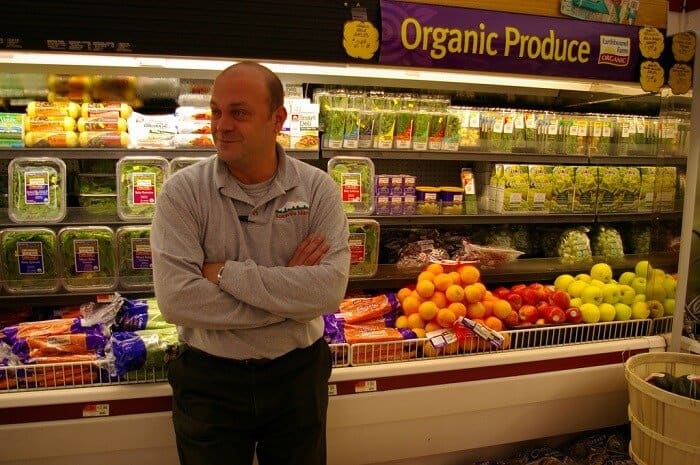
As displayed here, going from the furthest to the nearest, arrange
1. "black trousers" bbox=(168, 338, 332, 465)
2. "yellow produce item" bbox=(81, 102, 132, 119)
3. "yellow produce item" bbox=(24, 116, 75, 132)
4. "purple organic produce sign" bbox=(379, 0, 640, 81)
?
"yellow produce item" bbox=(81, 102, 132, 119) < "yellow produce item" bbox=(24, 116, 75, 132) < "purple organic produce sign" bbox=(379, 0, 640, 81) < "black trousers" bbox=(168, 338, 332, 465)

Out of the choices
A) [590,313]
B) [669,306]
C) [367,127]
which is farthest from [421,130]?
[669,306]

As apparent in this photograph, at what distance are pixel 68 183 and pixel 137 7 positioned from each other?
1.28 m

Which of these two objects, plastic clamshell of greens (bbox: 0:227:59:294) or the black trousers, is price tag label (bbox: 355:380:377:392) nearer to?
the black trousers

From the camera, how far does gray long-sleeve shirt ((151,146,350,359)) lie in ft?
5.95

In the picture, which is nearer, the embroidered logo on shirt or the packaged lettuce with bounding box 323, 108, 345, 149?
the embroidered logo on shirt

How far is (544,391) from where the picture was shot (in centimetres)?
293

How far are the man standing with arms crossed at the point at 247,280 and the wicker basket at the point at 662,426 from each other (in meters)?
1.52

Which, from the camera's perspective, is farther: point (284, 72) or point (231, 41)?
point (284, 72)

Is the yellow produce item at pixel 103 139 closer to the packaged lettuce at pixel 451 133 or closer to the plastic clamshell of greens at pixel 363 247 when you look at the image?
the plastic clamshell of greens at pixel 363 247

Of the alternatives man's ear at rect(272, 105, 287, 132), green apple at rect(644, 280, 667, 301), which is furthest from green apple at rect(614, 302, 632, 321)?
man's ear at rect(272, 105, 287, 132)

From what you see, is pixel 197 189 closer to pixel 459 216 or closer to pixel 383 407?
pixel 383 407

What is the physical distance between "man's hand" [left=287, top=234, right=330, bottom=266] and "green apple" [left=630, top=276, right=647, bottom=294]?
240 centimetres

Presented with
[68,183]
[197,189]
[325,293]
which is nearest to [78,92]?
[68,183]

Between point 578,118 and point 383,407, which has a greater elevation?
point 578,118
